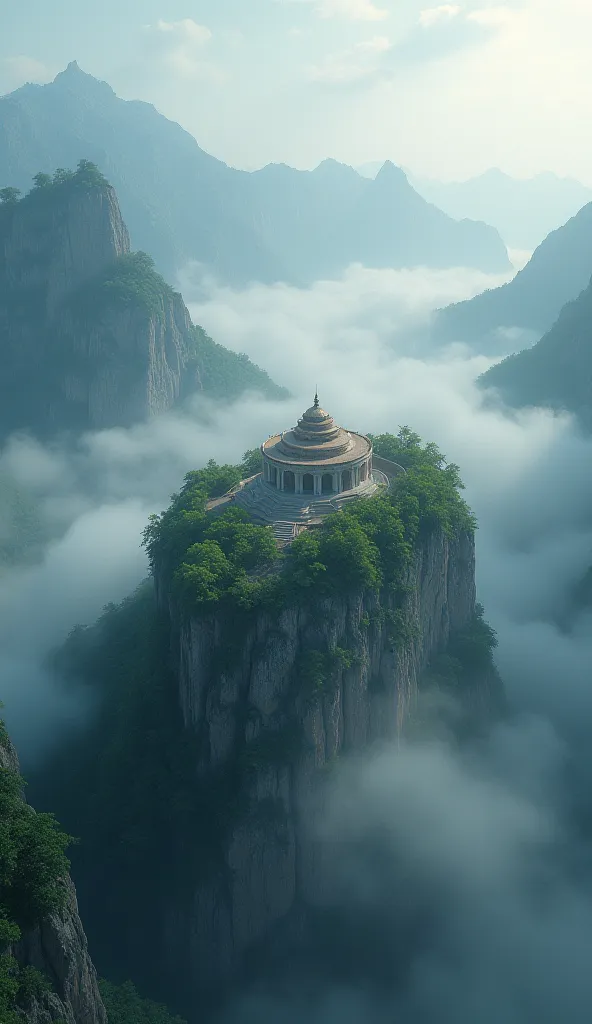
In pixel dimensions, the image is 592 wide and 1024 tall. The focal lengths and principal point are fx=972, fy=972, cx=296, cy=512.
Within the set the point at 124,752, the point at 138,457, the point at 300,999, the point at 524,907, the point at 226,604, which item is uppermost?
the point at 138,457

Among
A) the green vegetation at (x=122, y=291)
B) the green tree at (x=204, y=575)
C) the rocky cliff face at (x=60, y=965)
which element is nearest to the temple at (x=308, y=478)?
the green tree at (x=204, y=575)

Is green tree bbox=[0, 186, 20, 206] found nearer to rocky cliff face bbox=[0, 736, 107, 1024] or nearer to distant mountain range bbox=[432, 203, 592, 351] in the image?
distant mountain range bbox=[432, 203, 592, 351]

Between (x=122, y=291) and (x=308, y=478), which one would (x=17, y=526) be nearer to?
(x=122, y=291)

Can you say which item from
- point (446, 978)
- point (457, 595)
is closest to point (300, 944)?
point (446, 978)

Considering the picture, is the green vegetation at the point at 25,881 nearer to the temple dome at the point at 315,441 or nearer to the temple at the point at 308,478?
the temple at the point at 308,478

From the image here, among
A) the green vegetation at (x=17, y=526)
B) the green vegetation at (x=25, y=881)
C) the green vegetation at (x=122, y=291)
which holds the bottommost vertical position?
the green vegetation at (x=25, y=881)

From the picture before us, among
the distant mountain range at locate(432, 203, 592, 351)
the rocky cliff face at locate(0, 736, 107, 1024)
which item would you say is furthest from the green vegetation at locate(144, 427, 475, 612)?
the distant mountain range at locate(432, 203, 592, 351)

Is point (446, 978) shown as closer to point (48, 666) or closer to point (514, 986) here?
point (514, 986)
